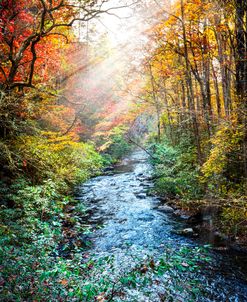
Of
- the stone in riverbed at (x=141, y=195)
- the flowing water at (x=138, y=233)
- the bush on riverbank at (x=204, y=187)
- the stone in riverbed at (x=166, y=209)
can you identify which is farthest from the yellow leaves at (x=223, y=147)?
the stone in riverbed at (x=141, y=195)

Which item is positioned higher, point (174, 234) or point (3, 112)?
point (3, 112)

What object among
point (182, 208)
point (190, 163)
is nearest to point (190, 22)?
point (190, 163)

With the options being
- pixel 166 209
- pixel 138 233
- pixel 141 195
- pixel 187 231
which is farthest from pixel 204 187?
pixel 141 195

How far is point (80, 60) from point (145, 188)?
16467 millimetres

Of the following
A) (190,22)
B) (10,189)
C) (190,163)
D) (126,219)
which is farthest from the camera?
(190,163)

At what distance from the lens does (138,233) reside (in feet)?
23.7

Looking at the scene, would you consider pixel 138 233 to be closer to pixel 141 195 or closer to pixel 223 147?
pixel 223 147

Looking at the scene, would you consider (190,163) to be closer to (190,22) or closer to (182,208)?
(182,208)

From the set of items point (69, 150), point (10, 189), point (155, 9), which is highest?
point (155, 9)

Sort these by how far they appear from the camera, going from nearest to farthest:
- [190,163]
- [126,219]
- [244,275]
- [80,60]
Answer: [244,275] < [126,219] < [190,163] < [80,60]

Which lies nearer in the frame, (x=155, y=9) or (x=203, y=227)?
(x=203, y=227)

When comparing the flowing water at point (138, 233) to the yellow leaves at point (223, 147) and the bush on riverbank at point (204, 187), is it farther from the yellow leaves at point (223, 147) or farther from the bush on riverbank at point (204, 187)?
the yellow leaves at point (223, 147)

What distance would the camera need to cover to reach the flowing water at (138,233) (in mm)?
4598

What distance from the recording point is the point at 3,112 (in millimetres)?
6574
